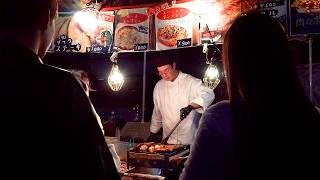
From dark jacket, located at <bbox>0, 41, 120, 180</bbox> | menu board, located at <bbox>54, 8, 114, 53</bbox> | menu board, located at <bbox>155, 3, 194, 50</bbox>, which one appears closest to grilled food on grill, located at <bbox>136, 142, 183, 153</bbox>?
menu board, located at <bbox>155, 3, 194, 50</bbox>

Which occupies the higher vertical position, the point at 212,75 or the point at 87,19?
the point at 87,19

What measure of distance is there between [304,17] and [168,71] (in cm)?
293

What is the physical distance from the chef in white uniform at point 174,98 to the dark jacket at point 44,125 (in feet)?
18.7

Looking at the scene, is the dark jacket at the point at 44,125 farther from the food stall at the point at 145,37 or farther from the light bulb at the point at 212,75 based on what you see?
Result: the light bulb at the point at 212,75

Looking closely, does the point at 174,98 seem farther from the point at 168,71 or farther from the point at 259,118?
the point at 259,118

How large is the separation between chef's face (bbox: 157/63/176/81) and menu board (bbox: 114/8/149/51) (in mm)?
943

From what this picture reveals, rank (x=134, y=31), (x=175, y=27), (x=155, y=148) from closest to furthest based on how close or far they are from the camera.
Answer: (x=155, y=148)
(x=175, y=27)
(x=134, y=31)

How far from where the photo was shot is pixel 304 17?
509 centimetres

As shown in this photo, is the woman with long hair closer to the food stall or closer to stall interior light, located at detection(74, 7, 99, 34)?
the food stall

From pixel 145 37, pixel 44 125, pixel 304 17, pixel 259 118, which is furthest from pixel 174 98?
pixel 44 125

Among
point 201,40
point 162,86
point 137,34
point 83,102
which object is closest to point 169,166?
point 201,40

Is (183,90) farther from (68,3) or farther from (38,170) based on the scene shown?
(38,170)

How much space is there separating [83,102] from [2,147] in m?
0.30

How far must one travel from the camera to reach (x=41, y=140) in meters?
1.29
